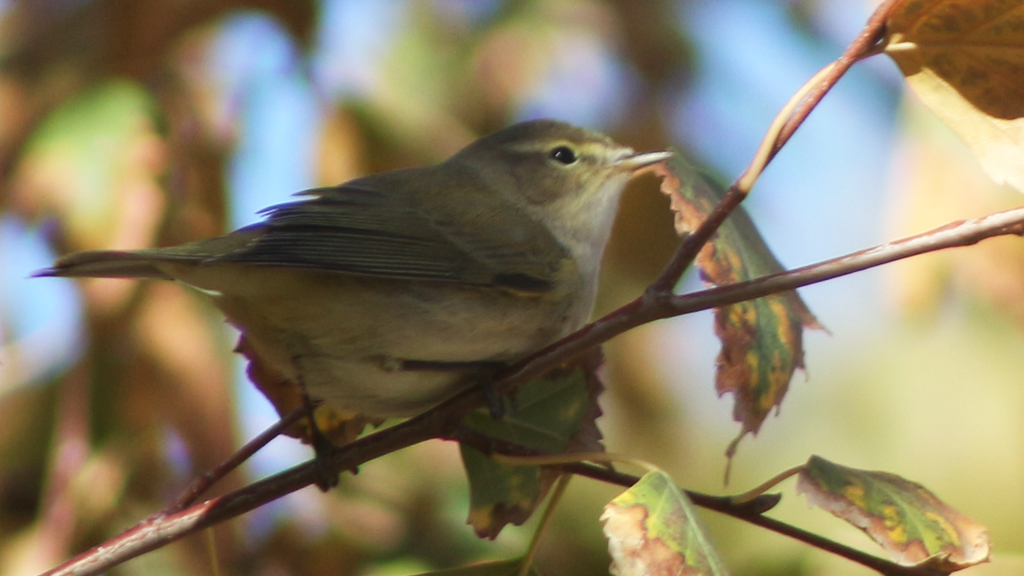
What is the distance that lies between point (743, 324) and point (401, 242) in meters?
1.00

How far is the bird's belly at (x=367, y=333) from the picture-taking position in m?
2.21

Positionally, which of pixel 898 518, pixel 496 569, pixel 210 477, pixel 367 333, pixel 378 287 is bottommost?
pixel 898 518

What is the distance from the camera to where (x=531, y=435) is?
6.94 ft

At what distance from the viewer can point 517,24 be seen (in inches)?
162

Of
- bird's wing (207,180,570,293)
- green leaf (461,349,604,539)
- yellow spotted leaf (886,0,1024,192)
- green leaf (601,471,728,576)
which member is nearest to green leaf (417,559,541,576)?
green leaf (461,349,604,539)

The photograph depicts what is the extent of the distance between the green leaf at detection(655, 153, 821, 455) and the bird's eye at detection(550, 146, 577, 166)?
1.17 m

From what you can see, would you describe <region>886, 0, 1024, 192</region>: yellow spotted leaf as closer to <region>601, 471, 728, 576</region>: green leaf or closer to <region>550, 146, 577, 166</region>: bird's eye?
<region>601, 471, 728, 576</region>: green leaf

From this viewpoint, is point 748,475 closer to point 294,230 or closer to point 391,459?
point 391,459

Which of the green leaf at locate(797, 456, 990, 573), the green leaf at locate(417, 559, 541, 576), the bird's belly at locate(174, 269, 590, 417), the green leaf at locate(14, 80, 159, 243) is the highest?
the green leaf at locate(14, 80, 159, 243)

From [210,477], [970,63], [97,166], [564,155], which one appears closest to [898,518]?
[970,63]

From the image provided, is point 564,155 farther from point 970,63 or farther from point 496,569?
point 970,63

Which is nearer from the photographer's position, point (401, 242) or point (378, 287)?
point (378, 287)

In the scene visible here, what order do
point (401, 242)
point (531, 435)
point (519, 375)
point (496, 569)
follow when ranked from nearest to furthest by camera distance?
point (519, 375)
point (496, 569)
point (531, 435)
point (401, 242)

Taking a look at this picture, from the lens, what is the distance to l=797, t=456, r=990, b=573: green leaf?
4.98 feet
